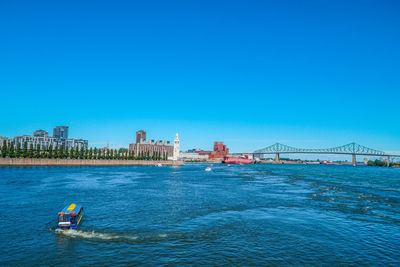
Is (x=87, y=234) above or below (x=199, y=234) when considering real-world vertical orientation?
above

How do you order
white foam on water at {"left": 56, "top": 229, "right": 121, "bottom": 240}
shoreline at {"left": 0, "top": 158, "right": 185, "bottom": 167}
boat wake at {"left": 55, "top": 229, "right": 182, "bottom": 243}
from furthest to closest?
shoreline at {"left": 0, "top": 158, "right": 185, "bottom": 167} < white foam on water at {"left": 56, "top": 229, "right": 121, "bottom": 240} < boat wake at {"left": 55, "top": 229, "right": 182, "bottom": 243}

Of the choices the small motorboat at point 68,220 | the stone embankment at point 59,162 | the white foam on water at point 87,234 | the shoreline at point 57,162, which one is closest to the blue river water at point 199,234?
the white foam on water at point 87,234

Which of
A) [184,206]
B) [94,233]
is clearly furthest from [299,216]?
[94,233]

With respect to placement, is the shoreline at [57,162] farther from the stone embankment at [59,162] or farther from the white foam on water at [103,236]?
the white foam on water at [103,236]

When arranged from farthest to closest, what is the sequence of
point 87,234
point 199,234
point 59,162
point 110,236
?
point 59,162 → point 199,234 → point 87,234 → point 110,236

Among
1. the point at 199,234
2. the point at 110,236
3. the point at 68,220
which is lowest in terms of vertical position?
the point at 199,234

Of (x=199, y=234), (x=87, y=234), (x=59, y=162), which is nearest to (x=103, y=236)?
(x=87, y=234)

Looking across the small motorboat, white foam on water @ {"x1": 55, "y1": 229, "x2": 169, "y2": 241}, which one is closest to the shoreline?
the small motorboat

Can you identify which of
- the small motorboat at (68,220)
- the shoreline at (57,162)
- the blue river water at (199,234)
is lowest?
the blue river water at (199,234)

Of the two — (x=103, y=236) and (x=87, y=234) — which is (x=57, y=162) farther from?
(x=103, y=236)

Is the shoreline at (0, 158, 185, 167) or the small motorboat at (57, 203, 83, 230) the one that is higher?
the shoreline at (0, 158, 185, 167)

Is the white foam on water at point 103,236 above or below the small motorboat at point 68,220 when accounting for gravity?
below

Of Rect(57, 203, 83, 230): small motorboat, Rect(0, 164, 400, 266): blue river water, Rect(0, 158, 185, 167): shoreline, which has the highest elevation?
Rect(0, 158, 185, 167): shoreline

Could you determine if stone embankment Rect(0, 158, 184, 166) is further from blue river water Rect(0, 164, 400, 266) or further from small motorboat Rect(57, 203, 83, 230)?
small motorboat Rect(57, 203, 83, 230)
